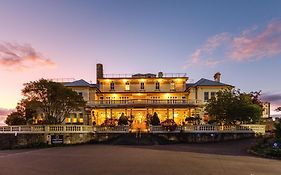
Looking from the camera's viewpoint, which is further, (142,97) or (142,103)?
(142,97)

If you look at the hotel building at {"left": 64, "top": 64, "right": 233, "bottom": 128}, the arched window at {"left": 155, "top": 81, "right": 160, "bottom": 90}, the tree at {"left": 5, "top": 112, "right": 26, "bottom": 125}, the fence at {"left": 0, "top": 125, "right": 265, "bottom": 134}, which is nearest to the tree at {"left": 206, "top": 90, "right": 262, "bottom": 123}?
the fence at {"left": 0, "top": 125, "right": 265, "bottom": 134}

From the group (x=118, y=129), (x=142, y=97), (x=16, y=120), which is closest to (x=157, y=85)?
(x=142, y=97)

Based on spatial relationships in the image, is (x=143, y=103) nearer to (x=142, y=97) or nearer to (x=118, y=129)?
→ (x=142, y=97)

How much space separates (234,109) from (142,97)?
77.6ft

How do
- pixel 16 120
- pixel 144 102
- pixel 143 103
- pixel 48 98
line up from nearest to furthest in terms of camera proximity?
pixel 48 98 → pixel 16 120 → pixel 143 103 → pixel 144 102

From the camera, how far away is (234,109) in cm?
3772

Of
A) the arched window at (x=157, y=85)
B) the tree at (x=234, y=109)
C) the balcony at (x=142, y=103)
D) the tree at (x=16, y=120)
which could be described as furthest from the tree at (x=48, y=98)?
the arched window at (x=157, y=85)

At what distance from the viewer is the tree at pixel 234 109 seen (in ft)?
124

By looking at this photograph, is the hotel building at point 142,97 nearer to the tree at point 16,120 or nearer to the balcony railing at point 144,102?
the balcony railing at point 144,102

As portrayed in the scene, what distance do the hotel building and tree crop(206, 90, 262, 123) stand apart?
11234mm

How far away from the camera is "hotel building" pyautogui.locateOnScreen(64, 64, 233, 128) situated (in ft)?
171

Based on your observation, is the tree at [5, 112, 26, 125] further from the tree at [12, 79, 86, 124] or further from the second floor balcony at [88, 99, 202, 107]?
the second floor balcony at [88, 99, 202, 107]

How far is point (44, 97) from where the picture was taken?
1387 inches

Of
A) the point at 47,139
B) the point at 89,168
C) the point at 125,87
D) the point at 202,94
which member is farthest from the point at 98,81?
the point at 89,168
